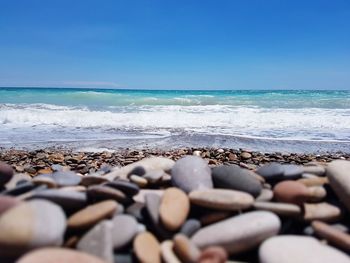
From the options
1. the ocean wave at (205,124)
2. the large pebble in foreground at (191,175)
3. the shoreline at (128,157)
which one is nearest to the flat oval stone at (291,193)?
the large pebble in foreground at (191,175)

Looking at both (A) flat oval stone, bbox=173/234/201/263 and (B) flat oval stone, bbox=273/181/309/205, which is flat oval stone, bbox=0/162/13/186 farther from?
(B) flat oval stone, bbox=273/181/309/205

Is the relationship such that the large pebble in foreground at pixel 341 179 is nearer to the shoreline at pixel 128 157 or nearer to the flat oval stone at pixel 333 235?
the flat oval stone at pixel 333 235

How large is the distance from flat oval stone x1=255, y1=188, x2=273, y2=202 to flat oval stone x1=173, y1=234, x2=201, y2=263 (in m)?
0.72

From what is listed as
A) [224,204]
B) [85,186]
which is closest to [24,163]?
[85,186]

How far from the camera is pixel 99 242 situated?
2086mm

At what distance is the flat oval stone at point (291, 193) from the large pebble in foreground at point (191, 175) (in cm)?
52

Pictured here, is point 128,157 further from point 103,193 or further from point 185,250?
point 185,250

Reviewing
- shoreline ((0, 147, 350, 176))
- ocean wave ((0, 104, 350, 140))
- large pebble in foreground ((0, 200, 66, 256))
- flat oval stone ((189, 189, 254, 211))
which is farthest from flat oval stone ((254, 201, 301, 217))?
ocean wave ((0, 104, 350, 140))

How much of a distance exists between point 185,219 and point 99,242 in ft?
1.95

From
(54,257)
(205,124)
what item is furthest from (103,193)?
(205,124)

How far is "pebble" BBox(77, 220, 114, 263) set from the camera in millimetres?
2025

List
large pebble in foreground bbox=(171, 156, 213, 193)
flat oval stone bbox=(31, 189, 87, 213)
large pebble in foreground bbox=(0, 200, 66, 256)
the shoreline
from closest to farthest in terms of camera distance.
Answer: large pebble in foreground bbox=(0, 200, 66, 256)
flat oval stone bbox=(31, 189, 87, 213)
large pebble in foreground bbox=(171, 156, 213, 193)
the shoreline

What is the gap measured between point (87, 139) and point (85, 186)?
22.8ft

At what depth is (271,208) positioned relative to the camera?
241 centimetres
